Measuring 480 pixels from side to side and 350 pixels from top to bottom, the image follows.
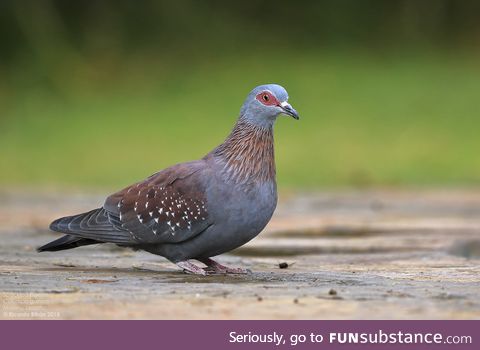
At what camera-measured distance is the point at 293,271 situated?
7793mm

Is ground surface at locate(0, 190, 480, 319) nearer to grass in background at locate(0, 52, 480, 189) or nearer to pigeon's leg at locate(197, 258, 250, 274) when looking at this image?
pigeon's leg at locate(197, 258, 250, 274)

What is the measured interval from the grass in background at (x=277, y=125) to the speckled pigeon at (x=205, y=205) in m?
7.48

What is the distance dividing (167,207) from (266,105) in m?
0.93

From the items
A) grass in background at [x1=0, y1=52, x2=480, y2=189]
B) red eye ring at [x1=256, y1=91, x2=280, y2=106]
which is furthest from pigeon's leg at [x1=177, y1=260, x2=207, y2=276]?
grass in background at [x1=0, y1=52, x2=480, y2=189]

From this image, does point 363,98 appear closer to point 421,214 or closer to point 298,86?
point 298,86

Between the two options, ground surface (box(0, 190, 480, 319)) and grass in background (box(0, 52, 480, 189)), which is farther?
grass in background (box(0, 52, 480, 189))

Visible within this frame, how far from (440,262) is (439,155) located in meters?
8.62

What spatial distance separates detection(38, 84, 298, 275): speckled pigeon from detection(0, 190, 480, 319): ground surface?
0.77 ft

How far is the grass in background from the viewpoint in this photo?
16.5 meters

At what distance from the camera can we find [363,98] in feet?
68.3

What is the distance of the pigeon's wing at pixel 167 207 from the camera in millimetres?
7473

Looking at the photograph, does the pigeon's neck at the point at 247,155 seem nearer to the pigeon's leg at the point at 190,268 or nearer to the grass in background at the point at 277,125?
the pigeon's leg at the point at 190,268
